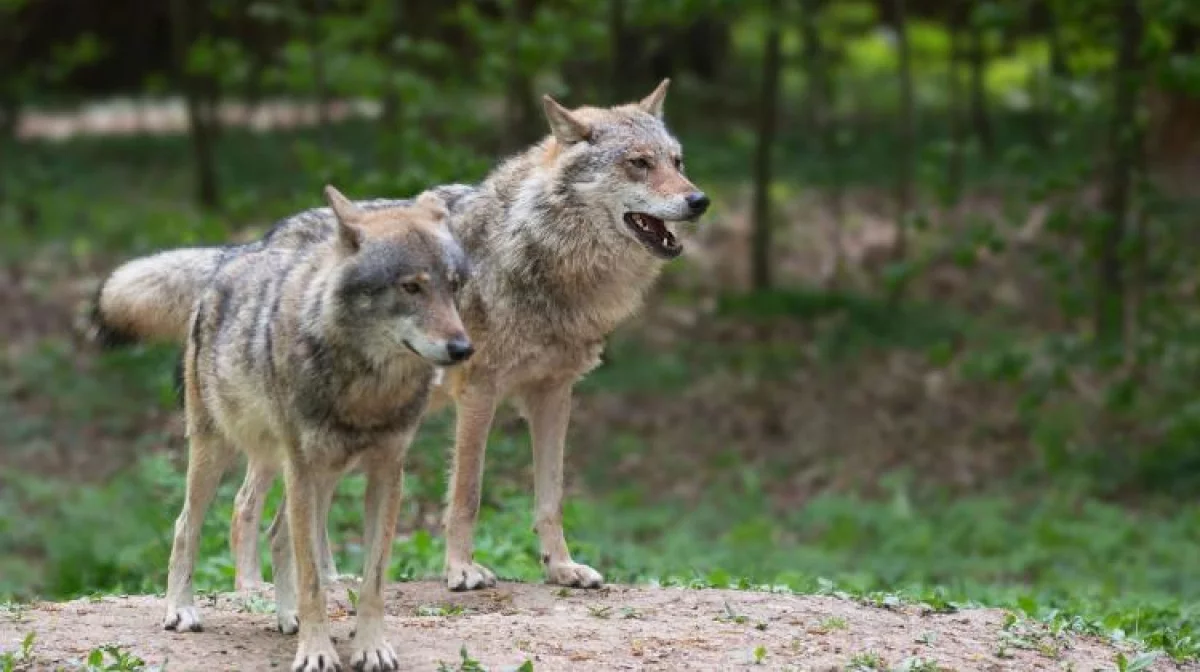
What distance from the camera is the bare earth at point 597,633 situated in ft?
21.8

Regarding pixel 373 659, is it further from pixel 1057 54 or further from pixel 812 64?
pixel 812 64

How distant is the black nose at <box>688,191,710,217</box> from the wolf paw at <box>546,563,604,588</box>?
197cm

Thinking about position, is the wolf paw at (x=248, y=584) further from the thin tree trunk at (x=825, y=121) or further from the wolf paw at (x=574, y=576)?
the thin tree trunk at (x=825, y=121)

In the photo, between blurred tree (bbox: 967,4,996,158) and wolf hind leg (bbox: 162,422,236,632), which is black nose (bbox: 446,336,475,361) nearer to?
wolf hind leg (bbox: 162,422,236,632)

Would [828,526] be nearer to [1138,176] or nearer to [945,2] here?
[1138,176]

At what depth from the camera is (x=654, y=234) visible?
809cm

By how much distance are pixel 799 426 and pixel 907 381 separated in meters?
1.63

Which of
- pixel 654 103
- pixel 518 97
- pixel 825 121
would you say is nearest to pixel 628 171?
pixel 654 103

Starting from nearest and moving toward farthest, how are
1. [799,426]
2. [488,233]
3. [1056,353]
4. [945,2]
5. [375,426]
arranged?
[375,426]
[488,233]
[1056,353]
[799,426]
[945,2]

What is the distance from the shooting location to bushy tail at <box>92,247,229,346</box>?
7664 millimetres

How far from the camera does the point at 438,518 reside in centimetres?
1125

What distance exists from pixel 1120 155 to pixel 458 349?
38.1 ft

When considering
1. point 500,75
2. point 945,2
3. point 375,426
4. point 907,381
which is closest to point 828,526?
point 907,381

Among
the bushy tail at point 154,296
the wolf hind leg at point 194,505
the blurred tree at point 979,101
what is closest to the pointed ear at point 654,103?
the bushy tail at point 154,296
